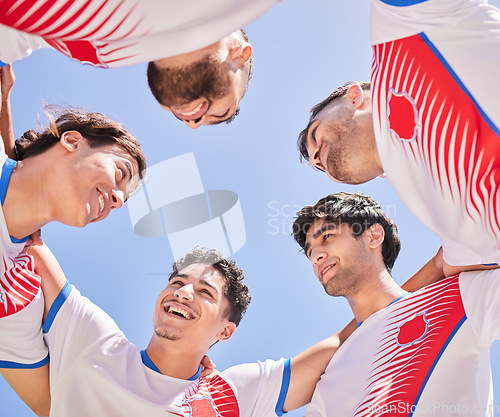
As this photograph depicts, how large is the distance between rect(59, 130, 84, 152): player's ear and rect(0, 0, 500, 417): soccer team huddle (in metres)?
0.01

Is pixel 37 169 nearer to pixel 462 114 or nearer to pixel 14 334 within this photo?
pixel 14 334

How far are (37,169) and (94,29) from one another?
148cm

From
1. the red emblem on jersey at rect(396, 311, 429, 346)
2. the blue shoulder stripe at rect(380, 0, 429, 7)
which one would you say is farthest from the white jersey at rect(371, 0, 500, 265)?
the red emblem on jersey at rect(396, 311, 429, 346)

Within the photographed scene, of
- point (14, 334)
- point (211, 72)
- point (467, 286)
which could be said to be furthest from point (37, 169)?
point (467, 286)

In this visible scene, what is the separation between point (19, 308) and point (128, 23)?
2.11 m

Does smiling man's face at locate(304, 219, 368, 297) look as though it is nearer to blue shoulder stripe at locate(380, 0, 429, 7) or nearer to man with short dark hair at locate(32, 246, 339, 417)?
man with short dark hair at locate(32, 246, 339, 417)

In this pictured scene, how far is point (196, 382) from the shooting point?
3.77 m

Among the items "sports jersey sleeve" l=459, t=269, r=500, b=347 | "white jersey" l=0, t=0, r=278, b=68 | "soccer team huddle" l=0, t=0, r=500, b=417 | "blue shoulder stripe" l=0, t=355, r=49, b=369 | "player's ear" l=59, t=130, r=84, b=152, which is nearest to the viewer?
"white jersey" l=0, t=0, r=278, b=68

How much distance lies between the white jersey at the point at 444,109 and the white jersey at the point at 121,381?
1.91 m

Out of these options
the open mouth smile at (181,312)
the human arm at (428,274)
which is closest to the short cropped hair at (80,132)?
the open mouth smile at (181,312)

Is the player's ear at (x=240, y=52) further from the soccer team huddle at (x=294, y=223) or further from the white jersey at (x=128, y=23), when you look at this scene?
the white jersey at (x=128, y=23)

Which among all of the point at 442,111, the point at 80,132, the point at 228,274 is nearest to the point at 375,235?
the point at 228,274

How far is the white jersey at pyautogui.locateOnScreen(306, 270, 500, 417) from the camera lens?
3.16 meters

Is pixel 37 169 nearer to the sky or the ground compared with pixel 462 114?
nearer to the sky
